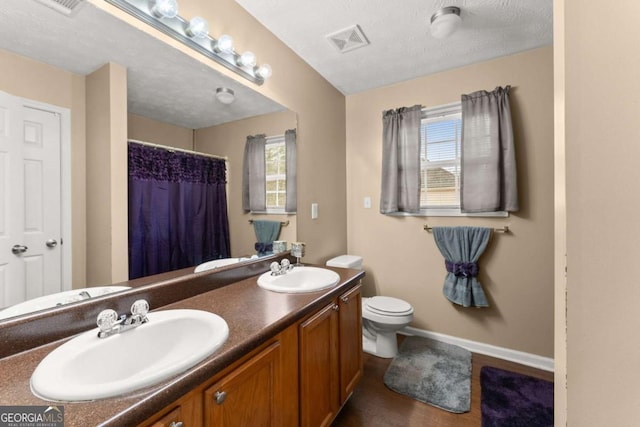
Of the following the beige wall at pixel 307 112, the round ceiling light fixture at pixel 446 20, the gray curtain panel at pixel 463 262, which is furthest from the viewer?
the gray curtain panel at pixel 463 262

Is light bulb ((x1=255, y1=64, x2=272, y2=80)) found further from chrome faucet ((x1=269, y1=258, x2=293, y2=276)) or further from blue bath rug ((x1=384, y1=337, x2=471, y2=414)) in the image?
blue bath rug ((x1=384, y1=337, x2=471, y2=414))

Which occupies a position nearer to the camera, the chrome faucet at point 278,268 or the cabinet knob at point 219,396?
the cabinet knob at point 219,396

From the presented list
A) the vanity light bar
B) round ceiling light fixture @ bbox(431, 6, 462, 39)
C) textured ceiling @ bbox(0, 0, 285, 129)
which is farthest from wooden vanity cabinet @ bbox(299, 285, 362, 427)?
round ceiling light fixture @ bbox(431, 6, 462, 39)

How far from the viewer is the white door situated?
785 mm

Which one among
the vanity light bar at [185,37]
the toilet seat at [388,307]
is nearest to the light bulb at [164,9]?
the vanity light bar at [185,37]

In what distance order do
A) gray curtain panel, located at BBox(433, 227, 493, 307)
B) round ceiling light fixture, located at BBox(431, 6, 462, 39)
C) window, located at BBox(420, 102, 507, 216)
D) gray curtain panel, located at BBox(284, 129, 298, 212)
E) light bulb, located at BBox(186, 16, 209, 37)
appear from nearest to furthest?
1. light bulb, located at BBox(186, 16, 209, 37)
2. round ceiling light fixture, located at BBox(431, 6, 462, 39)
3. gray curtain panel, located at BBox(284, 129, 298, 212)
4. gray curtain panel, located at BBox(433, 227, 493, 307)
5. window, located at BBox(420, 102, 507, 216)

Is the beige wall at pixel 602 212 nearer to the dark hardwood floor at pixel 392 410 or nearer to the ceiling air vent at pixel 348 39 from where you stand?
the dark hardwood floor at pixel 392 410

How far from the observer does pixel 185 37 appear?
4.15 feet

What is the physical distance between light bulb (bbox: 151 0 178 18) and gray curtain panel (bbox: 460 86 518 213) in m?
2.15

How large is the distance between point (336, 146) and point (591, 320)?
2305 millimetres

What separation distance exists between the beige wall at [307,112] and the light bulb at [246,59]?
3.4 inches

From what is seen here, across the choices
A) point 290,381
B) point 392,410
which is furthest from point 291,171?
point 392,410

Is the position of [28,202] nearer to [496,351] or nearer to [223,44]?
[223,44]

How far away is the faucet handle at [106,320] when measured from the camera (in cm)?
80
